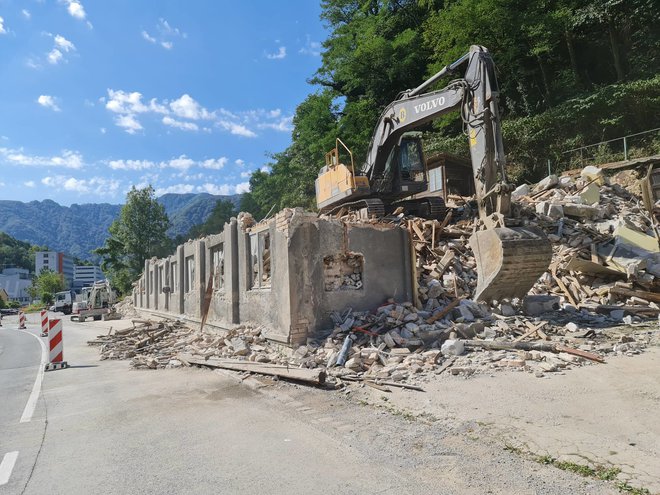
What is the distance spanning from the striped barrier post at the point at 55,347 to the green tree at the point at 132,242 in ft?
155

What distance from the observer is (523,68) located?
2922 cm

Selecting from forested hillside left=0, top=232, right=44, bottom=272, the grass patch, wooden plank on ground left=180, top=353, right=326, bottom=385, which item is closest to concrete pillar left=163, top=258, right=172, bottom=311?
wooden plank on ground left=180, top=353, right=326, bottom=385

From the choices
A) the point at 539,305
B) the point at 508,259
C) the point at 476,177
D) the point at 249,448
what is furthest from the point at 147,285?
the point at 249,448

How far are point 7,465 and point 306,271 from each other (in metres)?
5.56

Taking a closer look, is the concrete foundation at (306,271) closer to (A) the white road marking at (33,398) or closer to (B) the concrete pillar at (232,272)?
(B) the concrete pillar at (232,272)

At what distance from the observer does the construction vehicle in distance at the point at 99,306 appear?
3288 centimetres

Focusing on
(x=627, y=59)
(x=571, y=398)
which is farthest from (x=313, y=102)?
(x=571, y=398)

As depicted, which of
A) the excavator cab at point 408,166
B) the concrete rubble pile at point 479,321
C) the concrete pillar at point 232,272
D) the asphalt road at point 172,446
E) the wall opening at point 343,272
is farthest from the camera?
the excavator cab at point 408,166

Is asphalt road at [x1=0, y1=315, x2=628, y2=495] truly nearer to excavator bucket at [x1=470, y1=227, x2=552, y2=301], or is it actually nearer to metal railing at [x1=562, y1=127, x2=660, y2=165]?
excavator bucket at [x1=470, y1=227, x2=552, y2=301]

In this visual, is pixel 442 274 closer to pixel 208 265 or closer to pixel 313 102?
pixel 208 265

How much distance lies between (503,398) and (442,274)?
577 centimetres

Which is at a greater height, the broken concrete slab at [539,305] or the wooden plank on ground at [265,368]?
the broken concrete slab at [539,305]

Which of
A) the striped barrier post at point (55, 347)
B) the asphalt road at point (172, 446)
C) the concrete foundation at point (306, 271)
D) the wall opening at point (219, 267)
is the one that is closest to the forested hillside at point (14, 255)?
the wall opening at point (219, 267)

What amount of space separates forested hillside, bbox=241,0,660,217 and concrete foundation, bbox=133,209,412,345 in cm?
1862
